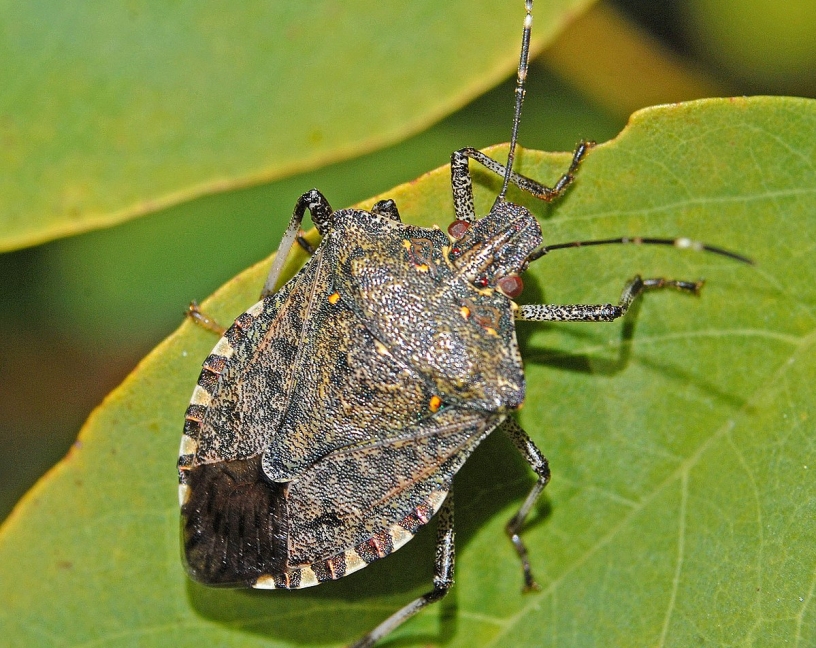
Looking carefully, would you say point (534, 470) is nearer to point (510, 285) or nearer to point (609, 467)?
point (609, 467)

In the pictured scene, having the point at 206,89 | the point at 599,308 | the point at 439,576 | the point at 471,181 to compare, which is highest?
the point at 206,89

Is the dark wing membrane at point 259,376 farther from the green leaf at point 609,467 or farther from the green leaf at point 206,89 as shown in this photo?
the green leaf at point 206,89

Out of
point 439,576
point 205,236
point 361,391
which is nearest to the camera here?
point 361,391

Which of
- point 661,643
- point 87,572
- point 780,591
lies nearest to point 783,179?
point 780,591

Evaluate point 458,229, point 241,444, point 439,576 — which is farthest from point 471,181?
point 439,576

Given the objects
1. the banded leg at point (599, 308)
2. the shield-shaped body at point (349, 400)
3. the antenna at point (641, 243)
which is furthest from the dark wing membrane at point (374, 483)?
the antenna at point (641, 243)

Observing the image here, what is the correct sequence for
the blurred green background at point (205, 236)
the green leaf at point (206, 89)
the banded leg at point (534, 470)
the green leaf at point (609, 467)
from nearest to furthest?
the green leaf at point (609, 467) < the banded leg at point (534, 470) < the green leaf at point (206, 89) < the blurred green background at point (205, 236)

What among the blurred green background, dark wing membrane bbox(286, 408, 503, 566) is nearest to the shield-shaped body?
dark wing membrane bbox(286, 408, 503, 566)
